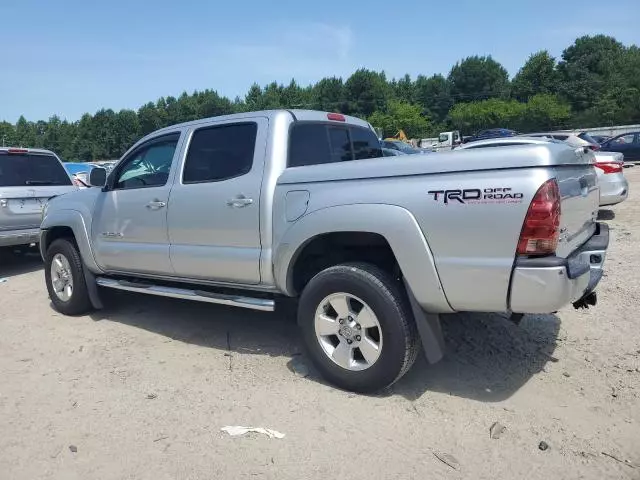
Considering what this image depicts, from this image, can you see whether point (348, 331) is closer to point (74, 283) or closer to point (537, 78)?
point (74, 283)

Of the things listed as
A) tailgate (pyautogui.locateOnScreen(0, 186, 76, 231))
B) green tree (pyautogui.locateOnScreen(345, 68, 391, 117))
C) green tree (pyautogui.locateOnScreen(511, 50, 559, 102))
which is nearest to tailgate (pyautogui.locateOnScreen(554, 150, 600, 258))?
→ tailgate (pyautogui.locateOnScreen(0, 186, 76, 231))

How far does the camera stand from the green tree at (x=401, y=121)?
7481 centimetres

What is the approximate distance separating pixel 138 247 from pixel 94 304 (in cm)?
112

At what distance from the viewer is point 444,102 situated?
94.9 m

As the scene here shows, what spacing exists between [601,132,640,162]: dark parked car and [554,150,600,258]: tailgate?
809 inches

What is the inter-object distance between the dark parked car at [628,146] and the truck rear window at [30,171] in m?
20.5

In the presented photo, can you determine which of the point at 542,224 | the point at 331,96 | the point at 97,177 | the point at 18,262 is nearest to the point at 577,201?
the point at 542,224

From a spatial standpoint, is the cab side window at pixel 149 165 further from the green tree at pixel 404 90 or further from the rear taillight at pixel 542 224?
the green tree at pixel 404 90

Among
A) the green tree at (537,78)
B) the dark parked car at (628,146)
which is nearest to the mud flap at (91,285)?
the dark parked car at (628,146)

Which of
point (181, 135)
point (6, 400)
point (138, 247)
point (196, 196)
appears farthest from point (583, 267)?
point (6, 400)

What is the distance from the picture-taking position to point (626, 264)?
6438mm

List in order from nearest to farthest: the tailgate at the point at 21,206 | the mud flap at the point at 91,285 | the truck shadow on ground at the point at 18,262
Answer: the mud flap at the point at 91,285, the tailgate at the point at 21,206, the truck shadow on ground at the point at 18,262

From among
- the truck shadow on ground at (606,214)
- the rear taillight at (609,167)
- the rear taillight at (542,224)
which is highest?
the rear taillight at (542,224)

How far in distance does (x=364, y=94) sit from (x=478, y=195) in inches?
3422
